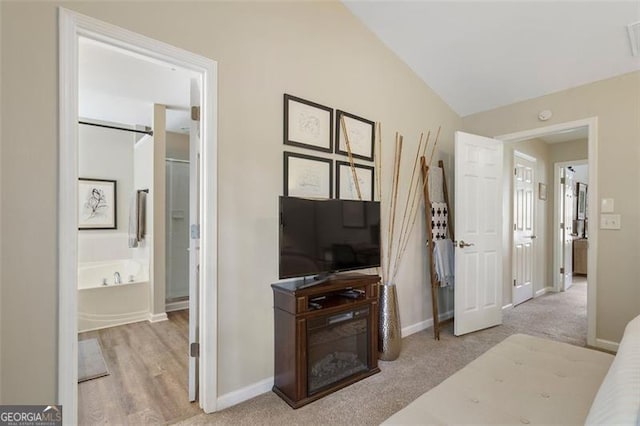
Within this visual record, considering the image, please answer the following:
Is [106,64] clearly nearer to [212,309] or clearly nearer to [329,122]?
[329,122]

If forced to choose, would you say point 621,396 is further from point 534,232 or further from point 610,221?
point 534,232

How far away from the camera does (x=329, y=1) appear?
2.62 metres

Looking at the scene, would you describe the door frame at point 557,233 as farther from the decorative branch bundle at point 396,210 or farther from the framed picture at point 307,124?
the framed picture at point 307,124

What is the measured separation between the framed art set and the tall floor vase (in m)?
0.87

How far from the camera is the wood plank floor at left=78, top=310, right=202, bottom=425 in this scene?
1924mm

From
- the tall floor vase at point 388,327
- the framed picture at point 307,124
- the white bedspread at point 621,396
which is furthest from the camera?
the tall floor vase at point 388,327

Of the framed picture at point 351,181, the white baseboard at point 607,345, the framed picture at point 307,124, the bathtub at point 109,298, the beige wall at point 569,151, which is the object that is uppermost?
the beige wall at point 569,151

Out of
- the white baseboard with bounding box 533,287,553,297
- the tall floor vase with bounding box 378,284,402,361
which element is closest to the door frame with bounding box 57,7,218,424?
the tall floor vase with bounding box 378,284,402,361

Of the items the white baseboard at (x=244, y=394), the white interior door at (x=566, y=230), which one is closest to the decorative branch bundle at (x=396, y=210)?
the white baseboard at (x=244, y=394)

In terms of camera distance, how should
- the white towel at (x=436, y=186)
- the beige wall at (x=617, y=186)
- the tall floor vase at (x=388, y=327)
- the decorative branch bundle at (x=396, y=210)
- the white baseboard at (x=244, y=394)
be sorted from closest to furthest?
the white baseboard at (x=244, y=394)
the tall floor vase at (x=388, y=327)
the beige wall at (x=617, y=186)
the decorative branch bundle at (x=396, y=210)
the white towel at (x=436, y=186)

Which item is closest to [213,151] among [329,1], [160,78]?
[160,78]

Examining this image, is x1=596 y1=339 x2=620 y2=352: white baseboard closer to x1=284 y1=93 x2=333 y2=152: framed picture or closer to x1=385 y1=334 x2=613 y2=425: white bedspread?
x1=385 y1=334 x2=613 y2=425: white bedspread

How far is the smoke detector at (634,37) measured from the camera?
2.38 metres

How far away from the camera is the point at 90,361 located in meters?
2.61
